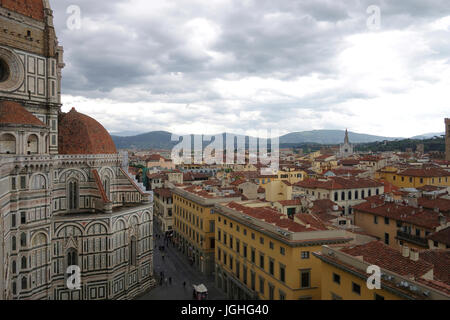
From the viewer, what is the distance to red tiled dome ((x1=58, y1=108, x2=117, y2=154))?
36562 mm

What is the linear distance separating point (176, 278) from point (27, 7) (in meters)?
32.0

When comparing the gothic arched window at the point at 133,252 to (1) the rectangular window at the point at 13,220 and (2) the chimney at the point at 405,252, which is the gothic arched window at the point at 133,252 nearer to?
(1) the rectangular window at the point at 13,220

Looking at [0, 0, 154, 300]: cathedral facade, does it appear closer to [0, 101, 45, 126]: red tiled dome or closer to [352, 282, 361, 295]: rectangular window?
[0, 101, 45, 126]: red tiled dome

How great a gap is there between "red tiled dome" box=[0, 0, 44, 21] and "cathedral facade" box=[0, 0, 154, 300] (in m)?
0.09

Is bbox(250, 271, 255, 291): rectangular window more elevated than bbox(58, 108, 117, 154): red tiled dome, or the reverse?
bbox(58, 108, 117, 154): red tiled dome

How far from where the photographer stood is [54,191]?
3506 centimetres

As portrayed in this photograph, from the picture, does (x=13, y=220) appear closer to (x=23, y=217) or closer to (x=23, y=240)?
(x=23, y=217)

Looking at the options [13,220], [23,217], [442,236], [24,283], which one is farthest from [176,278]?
[442,236]

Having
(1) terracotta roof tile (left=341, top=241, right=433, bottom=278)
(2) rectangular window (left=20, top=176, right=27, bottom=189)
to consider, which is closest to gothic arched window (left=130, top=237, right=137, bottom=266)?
(2) rectangular window (left=20, top=176, right=27, bottom=189)

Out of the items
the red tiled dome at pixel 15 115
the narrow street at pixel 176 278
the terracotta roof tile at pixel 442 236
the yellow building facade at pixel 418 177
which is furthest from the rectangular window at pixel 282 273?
the yellow building facade at pixel 418 177

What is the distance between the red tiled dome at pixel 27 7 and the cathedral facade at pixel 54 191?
A: 9cm

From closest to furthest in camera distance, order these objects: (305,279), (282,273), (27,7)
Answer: (305,279), (282,273), (27,7)

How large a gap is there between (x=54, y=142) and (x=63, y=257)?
10.7 m
